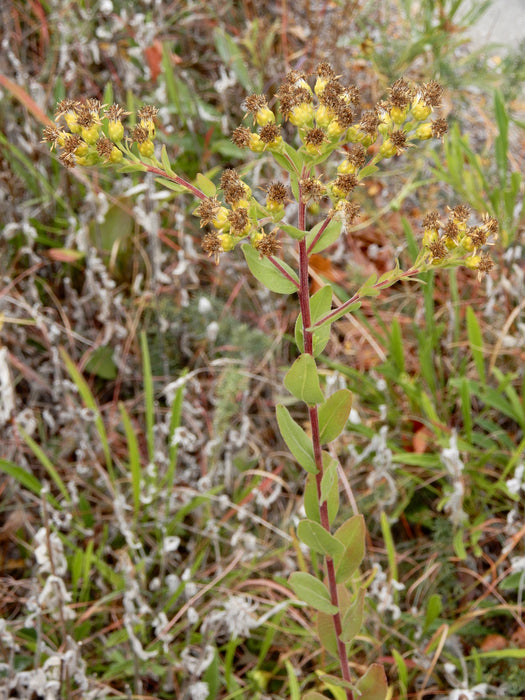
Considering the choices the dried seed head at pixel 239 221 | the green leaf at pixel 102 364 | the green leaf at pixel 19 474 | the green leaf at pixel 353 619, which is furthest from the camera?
the green leaf at pixel 102 364

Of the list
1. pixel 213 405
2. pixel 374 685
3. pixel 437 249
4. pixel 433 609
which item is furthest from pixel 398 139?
pixel 213 405

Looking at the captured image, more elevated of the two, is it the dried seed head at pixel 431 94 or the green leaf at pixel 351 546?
the dried seed head at pixel 431 94

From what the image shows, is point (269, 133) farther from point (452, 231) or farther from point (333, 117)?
point (452, 231)

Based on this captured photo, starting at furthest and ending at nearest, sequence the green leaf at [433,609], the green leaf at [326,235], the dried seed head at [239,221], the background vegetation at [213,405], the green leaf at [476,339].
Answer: the green leaf at [476,339] < the background vegetation at [213,405] < the green leaf at [433,609] < the green leaf at [326,235] < the dried seed head at [239,221]

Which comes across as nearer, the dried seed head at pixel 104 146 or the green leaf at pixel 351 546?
the dried seed head at pixel 104 146

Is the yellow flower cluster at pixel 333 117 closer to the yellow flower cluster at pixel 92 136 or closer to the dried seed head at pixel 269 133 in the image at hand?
the dried seed head at pixel 269 133

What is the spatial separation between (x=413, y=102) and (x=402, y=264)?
149 cm

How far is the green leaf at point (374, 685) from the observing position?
113 centimetres

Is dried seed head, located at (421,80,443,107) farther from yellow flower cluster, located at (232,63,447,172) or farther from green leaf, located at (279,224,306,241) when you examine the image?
green leaf, located at (279,224,306,241)

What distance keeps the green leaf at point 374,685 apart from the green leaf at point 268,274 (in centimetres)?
62

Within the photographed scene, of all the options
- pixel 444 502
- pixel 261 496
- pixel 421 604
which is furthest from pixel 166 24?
pixel 421 604

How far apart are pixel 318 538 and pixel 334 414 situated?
6.6 inches

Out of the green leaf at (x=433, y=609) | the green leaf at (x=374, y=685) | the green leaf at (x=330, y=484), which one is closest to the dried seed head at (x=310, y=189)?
the green leaf at (x=330, y=484)

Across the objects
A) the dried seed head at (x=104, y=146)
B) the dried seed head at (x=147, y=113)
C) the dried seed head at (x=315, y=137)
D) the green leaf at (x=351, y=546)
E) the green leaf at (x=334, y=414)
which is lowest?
the green leaf at (x=351, y=546)
